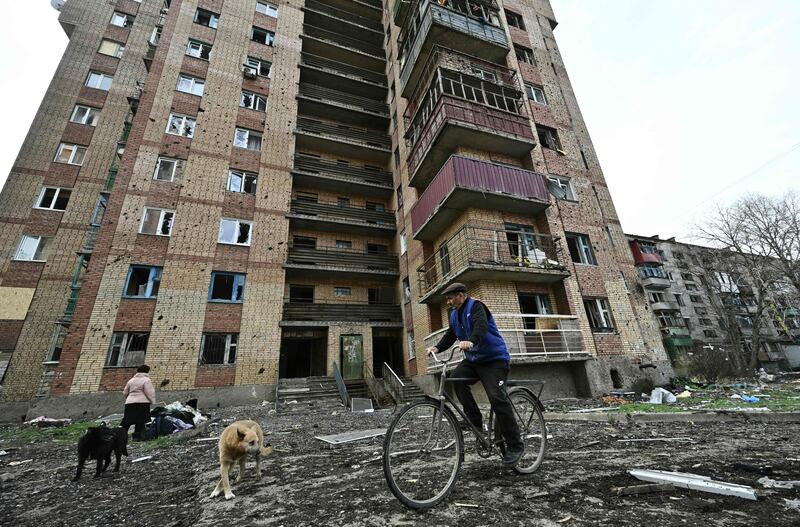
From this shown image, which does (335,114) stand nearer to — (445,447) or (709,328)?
(445,447)

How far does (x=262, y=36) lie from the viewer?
72.3 ft

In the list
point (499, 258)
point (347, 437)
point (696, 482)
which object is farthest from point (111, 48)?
point (696, 482)

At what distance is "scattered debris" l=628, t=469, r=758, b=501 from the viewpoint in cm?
237

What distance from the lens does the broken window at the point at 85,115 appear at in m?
19.9

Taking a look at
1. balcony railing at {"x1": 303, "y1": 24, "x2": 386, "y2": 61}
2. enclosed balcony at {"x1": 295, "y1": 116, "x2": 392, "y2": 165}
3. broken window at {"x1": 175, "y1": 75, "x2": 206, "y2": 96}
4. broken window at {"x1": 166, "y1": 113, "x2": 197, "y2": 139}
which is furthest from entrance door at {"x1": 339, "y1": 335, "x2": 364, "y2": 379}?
balcony railing at {"x1": 303, "y1": 24, "x2": 386, "y2": 61}

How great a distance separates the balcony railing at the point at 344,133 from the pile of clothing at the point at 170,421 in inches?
707

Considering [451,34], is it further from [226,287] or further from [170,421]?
[170,421]

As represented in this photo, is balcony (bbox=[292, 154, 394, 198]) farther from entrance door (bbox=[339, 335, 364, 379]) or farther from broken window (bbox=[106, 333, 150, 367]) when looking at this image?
broken window (bbox=[106, 333, 150, 367])

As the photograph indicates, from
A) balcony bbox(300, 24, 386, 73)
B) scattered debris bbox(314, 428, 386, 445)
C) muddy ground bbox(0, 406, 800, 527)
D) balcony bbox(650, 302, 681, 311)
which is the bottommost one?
muddy ground bbox(0, 406, 800, 527)

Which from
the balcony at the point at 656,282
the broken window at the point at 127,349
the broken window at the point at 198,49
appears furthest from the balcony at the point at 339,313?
the balcony at the point at 656,282

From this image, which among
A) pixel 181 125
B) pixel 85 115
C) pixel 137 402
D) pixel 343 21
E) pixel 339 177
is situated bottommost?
pixel 137 402

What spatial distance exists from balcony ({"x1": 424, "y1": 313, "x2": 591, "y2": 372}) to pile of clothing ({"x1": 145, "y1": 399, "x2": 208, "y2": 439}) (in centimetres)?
779

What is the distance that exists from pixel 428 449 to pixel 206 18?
2806 centimetres

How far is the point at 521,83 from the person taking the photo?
56.2 feet
